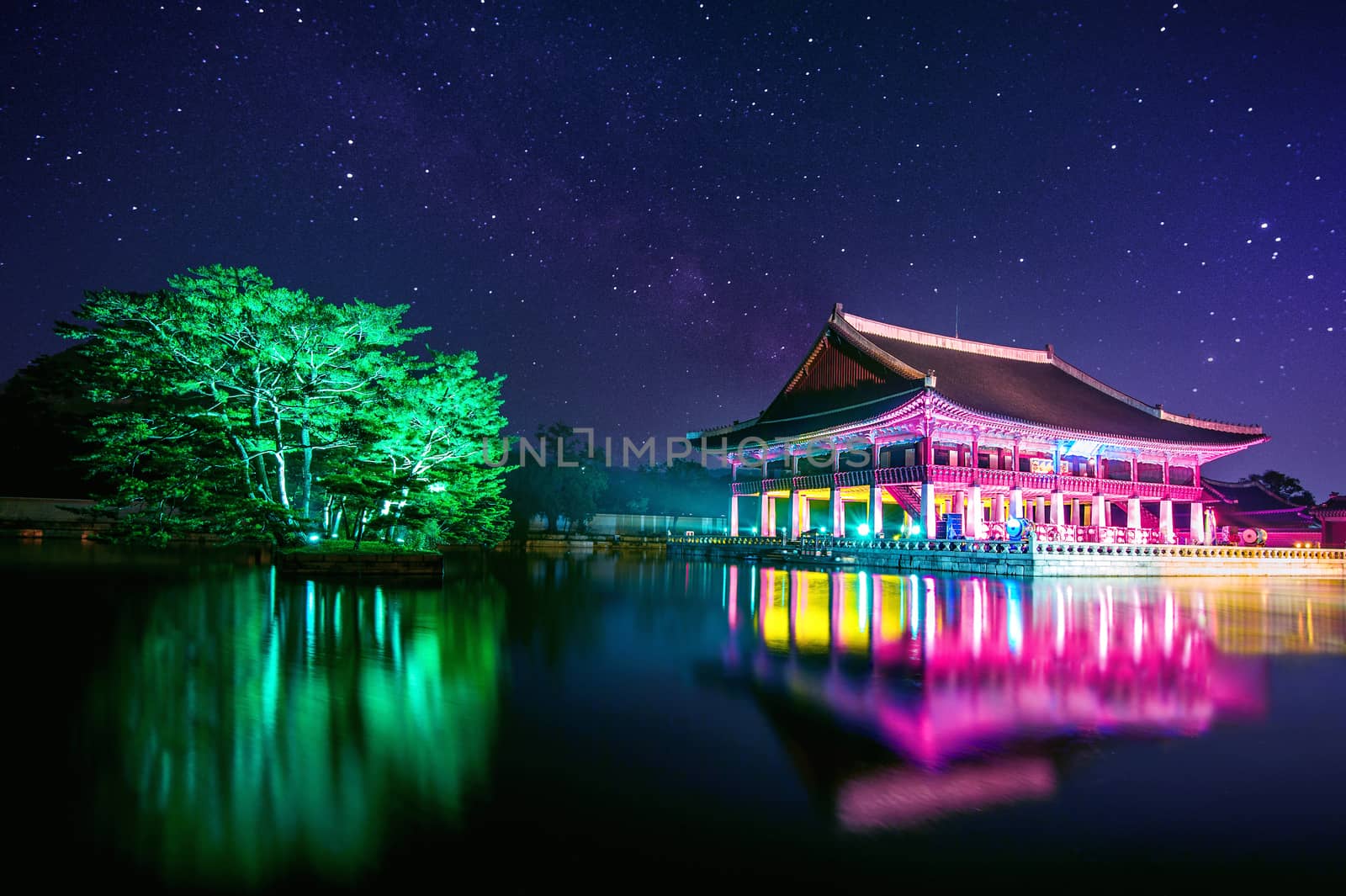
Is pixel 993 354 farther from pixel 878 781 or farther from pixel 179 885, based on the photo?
pixel 179 885

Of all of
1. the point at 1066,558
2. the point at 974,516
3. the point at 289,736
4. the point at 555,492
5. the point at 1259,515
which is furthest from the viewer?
the point at 555,492

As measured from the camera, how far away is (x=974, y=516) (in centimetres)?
3328

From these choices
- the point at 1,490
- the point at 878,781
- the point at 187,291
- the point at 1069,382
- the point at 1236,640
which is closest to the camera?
the point at 878,781

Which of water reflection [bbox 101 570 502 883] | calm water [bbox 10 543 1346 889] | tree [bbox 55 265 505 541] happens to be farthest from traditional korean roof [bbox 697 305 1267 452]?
water reflection [bbox 101 570 502 883]

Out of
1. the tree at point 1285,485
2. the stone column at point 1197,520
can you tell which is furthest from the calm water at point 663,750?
the tree at point 1285,485

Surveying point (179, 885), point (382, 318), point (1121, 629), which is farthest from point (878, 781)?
point (382, 318)

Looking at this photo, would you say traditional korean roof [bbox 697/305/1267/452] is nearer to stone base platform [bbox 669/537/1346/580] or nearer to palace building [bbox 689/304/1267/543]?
palace building [bbox 689/304/1267/543]

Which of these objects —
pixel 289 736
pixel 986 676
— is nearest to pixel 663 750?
pixel 289 736

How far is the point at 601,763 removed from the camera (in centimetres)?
486

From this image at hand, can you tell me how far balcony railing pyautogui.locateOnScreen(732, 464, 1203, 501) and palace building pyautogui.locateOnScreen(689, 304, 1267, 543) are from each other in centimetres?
7

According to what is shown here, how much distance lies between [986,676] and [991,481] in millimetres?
28266

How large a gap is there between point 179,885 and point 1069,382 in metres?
49.2

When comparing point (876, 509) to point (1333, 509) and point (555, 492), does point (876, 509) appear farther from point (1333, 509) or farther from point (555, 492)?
point (1333, 509)

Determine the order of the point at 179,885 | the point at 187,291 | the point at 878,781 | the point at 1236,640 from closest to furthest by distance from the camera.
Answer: the point at 179,885, the point at 878,781, the point at 1236,640, the point at 187,291
